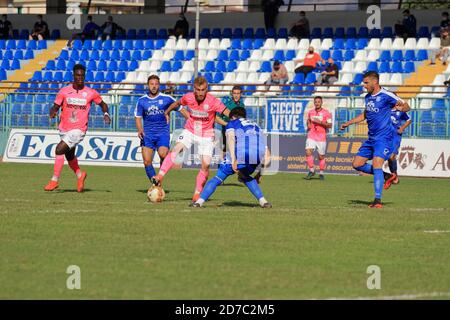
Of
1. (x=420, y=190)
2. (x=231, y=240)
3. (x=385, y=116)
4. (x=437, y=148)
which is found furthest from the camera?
(x=437, y=148)

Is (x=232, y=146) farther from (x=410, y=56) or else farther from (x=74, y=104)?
(x=410, y=56)

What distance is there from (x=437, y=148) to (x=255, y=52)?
14.5m

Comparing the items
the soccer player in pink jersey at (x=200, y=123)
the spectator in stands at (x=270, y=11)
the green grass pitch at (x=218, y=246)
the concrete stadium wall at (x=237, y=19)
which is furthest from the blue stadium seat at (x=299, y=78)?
the soccer player in pink jersey at (x=200, y=123)

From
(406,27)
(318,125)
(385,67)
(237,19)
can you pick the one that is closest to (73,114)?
(318,125)

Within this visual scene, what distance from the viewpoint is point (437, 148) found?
2877 centimetres

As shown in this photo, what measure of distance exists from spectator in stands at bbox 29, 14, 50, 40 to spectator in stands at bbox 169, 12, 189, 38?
6859 mm

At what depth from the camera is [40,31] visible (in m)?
48.3

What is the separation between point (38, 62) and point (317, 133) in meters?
21.7

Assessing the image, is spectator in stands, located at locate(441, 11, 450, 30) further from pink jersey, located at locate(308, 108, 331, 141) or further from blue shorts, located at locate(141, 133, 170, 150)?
blue shorts, located at locate(141, 133, 170, 150)

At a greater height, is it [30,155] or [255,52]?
[255,52]

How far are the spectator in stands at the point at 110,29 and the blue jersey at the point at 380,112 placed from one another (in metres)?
30.0

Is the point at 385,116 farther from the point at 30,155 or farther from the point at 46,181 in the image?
the point at 30,155
